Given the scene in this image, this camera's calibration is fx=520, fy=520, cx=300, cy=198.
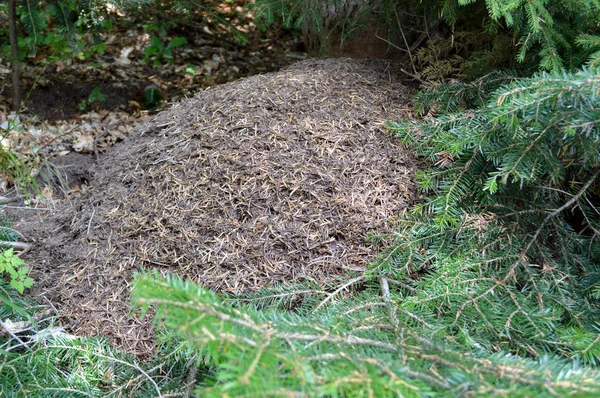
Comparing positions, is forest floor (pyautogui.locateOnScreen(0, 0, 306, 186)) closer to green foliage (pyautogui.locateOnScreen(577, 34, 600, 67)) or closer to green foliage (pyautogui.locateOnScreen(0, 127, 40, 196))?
green foliage (pyautogui.locateOnScreen(0, 127, 40, 196))

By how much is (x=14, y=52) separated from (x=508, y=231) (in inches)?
132

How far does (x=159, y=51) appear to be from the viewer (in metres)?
4.62

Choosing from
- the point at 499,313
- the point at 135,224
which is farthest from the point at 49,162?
the point at 499,313

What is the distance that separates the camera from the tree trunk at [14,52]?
3.49m

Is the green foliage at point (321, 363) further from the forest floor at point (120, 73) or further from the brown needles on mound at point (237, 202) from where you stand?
the forest floor at point (120, 73)

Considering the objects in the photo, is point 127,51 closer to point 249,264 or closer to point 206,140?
point 206,140

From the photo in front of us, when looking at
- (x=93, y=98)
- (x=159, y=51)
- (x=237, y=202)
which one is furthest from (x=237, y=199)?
(x=159, y=51)

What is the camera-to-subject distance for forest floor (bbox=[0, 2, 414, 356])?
6.95ft

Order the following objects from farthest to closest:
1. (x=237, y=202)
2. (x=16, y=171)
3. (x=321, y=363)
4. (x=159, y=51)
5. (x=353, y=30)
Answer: (x=159, y=51) < (x=353, y=30) < (x=16, y=171) < (x=237, y=202) < (x=321, y=363)

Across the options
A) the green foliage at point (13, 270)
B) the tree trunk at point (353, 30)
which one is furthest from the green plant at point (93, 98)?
the green foliage at point (13, 270)

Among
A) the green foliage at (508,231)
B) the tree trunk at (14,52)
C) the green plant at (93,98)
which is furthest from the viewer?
the green plant at (93,98)

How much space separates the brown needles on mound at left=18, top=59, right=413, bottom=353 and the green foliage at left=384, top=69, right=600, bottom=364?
20cm

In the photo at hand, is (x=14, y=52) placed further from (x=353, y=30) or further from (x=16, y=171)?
(x=353, y=30)

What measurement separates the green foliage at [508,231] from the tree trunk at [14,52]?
2.75 meters
